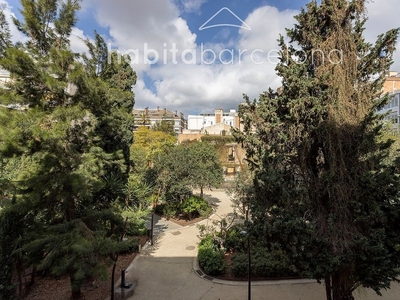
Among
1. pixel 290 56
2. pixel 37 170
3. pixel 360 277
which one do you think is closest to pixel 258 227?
pixel 360 277

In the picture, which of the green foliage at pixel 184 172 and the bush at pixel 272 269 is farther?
the green foliage at pixel 184 172

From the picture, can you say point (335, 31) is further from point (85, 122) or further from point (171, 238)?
point (171, 238)

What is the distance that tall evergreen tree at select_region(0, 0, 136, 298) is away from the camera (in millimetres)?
4668

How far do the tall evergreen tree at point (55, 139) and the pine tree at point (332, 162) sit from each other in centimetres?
387

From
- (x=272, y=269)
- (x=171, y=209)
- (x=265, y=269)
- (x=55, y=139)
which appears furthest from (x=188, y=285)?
(x=171, y=209)

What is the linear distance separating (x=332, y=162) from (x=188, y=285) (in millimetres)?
5912

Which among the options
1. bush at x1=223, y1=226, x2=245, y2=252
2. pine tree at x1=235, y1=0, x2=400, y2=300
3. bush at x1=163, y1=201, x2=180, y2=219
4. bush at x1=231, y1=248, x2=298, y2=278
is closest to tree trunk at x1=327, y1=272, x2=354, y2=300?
pine tree at x1=235, y1=0, x2=400, y2=300

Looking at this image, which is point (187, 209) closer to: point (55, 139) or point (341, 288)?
point (341, 288)

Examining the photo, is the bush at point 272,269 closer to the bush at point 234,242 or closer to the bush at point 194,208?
the bush at point 234,242

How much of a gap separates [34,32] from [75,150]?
9.89 feet

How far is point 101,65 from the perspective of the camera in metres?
6.21

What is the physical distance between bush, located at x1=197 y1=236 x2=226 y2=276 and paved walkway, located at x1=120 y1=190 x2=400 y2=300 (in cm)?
32

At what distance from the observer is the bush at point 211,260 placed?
782 centimetres

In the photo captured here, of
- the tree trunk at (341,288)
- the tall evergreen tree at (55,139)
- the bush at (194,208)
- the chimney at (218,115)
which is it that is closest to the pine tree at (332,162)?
the tree trunk at (341,288)
